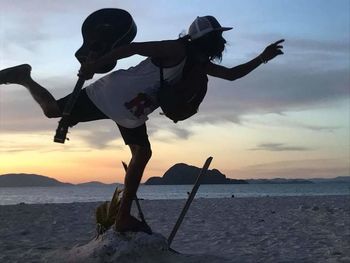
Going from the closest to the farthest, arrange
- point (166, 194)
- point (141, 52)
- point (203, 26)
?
point (141, 52), point (203, 26), point (166, 194)

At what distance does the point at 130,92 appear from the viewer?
5.22 m

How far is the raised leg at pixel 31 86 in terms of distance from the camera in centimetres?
518

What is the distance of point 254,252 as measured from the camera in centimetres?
870

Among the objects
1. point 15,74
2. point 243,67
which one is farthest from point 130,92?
point 243,67

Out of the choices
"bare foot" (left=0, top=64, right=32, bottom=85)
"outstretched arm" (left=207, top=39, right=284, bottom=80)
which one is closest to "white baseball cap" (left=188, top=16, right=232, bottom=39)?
"outstretched arm" (left=207, top=39, right=284, bottom=80)

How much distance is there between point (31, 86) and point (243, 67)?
226 cm

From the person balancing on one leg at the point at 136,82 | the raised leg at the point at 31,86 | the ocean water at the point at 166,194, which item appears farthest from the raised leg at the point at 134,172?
the ocean water at the point at 166,194

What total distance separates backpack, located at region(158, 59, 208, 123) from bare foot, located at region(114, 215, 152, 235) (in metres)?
1.49

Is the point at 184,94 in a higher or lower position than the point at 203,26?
lower

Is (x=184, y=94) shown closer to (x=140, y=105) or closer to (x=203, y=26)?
(x=140, y=105)

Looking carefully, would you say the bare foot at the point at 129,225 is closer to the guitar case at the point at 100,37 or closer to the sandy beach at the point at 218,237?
the sandy beach at the point at 218,237

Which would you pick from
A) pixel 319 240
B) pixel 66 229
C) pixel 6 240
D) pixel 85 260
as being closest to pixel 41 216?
pixel 66 229

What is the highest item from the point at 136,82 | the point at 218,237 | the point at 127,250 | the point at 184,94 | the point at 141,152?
the point at 136,82

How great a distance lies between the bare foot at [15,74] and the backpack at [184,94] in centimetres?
137
